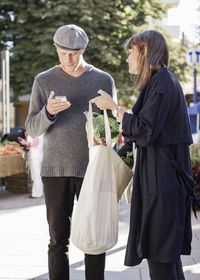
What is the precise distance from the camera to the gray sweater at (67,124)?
9.56 ft

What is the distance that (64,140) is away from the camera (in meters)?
2.93

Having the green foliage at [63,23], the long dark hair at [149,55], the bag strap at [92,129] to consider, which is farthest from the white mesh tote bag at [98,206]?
the green foliage at [63,23]

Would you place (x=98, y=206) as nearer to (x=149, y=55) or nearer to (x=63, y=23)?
(x=149, y=55)

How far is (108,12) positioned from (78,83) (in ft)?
58.2

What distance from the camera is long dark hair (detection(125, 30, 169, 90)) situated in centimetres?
239

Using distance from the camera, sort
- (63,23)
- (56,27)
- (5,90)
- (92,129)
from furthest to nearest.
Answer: (63,23) < (56,27) < (5,90) < (92,129)

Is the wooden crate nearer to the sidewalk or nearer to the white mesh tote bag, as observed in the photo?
the sidewalk

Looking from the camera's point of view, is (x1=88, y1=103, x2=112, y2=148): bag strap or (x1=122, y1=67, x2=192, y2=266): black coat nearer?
(x1=122, y1=67, x2=192, y2=266): black coat

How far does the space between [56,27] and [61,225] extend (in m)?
17.1

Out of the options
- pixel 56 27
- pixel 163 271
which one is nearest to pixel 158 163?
pixel 163 271

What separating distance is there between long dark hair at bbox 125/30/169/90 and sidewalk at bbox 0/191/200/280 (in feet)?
6.40

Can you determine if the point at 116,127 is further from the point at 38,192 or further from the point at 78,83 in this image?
the point at 38,192

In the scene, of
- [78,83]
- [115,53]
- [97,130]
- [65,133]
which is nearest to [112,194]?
[97,130]

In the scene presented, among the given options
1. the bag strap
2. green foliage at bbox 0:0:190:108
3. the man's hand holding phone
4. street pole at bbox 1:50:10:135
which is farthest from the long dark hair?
green foliage at bbox 0:0:190:108
